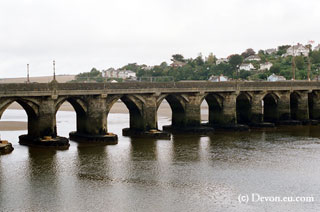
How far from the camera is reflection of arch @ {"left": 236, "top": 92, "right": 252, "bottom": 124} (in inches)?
2820

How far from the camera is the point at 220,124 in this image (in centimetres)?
6812

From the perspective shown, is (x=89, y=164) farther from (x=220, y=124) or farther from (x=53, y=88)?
(x=220, y=124)

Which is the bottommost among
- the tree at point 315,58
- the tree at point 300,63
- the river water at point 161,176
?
the river water at point 161,176

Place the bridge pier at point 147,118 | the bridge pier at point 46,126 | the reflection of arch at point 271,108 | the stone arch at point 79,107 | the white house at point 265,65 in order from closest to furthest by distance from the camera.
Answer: the bridge pier at point 46,126 < the stone arch at point 79,107 < the bridge pier at point 147,118 < the reflection of arch at point 271,108 < the white house at point 265,65

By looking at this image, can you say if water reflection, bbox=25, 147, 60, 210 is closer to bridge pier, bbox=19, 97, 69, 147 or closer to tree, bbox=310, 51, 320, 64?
bridge pier, bbox=19, 97, 69, 147

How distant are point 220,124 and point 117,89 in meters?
19.0

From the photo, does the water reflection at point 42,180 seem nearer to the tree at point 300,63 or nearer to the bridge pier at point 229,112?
the bridge pier at point 229,112

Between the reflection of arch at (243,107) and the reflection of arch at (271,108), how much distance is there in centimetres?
528

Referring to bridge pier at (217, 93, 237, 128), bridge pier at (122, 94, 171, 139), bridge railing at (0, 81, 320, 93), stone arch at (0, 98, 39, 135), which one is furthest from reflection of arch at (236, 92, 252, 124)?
stone arch at (0, 98, 39, 135)

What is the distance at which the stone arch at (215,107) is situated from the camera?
223ft

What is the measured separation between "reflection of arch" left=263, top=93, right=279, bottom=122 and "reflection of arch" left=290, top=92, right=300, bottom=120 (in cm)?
499

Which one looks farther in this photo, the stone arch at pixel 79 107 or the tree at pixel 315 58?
the tree at pixel 315 58

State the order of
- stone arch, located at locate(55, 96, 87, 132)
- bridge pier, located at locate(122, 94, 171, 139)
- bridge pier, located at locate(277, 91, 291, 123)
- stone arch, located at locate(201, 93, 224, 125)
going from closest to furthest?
1. stone arch, located at locate(55, 96, 87, 132)
2. bridge pier, located at locate(122, 94, 171, 139)
3. stone arch, located at locate(201, 93, 224, 125)
4. bridge pier, located at locate(277, 91, 291, 123)

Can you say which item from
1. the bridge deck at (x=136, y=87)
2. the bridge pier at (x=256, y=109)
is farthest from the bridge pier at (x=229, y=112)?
the bridge pier at (x=256, y=109)
